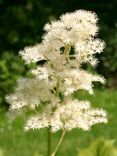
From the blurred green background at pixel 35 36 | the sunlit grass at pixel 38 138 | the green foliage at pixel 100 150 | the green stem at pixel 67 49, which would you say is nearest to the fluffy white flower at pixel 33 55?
the green stem at pixel 67 49

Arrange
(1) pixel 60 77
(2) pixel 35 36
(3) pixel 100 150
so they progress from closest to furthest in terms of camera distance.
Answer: (1) pixel 60 77 → (3) pixel 100 150 → (2) pixel 35 36

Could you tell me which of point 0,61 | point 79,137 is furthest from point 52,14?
point 79,137

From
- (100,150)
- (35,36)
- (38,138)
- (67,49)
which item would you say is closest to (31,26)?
(35,36)

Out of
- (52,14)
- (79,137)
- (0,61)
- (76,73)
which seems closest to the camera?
(76,73)

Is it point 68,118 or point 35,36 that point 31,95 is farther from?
point 35,36

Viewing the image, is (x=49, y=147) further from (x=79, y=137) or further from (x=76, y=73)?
(x=79, y=137)

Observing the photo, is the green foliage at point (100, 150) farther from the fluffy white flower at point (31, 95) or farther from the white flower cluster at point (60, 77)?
the fluffy white flower at point (31, 95)
